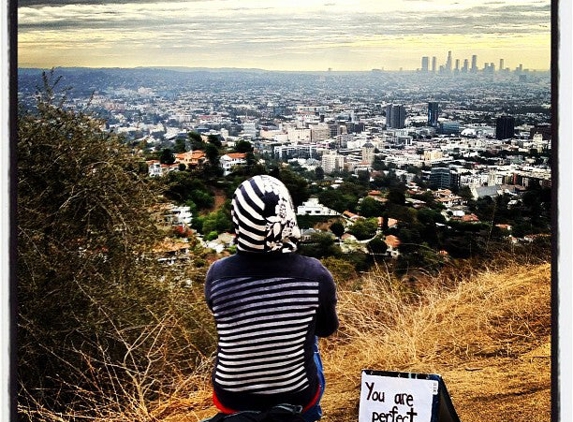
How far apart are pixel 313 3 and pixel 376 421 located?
2.40 meters

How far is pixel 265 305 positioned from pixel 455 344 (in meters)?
2.15

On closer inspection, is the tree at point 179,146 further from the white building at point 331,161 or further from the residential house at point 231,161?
the white building at point 331,161

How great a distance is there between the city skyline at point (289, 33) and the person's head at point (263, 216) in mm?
2406

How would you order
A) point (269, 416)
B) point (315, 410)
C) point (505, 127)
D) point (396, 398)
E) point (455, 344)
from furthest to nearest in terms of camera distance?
1. point (505, 127)
2. point (455, 344)
3. point (396, 398)
4. point (315, 410)
5. point (269, 416)

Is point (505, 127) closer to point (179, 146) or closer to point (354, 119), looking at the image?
→ point (354, 119)

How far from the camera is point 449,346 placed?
4.10 metres

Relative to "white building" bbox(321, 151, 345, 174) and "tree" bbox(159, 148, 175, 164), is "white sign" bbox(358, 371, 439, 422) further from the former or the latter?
"tree" bbox(159, 148, 175, 164)

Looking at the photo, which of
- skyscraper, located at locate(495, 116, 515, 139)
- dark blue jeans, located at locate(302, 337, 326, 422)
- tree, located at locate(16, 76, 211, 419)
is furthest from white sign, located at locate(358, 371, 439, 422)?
skyscraper, located at locate(495, 116, 515, 139)

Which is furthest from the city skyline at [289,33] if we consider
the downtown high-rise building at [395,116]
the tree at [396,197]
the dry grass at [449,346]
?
the dry grass at [449,346]

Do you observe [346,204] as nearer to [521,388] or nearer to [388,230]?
[388,230]

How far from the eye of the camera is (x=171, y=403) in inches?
152

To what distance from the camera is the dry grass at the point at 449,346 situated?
367cm

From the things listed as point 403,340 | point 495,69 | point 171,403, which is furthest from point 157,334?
point 495,69

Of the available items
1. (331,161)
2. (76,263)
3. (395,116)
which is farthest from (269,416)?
(395,116)
